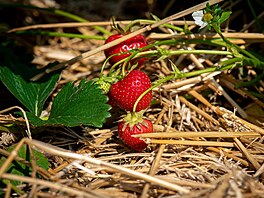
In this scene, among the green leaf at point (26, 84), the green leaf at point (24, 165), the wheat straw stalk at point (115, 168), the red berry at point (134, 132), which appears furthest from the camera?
the green leaf at point (26, 84)

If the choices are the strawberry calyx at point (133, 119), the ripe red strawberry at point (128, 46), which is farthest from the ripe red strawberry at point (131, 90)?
the ripe red strawberry at point (128, 46)

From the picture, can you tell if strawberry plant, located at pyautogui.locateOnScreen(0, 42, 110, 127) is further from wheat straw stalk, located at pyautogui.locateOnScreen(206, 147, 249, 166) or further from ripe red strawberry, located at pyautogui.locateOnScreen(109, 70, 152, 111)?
wheat straw stalk, located at pyautogui.locateOnScreen(206, 147, 249, 166)

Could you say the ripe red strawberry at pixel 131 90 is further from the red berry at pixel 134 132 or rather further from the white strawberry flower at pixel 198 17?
the white strawberry flower at pixel 198 17

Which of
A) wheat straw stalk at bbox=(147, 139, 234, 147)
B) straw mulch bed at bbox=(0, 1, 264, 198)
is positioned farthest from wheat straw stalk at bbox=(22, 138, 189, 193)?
wheat straw stalk at bbox=(147, 139, 234, 147)

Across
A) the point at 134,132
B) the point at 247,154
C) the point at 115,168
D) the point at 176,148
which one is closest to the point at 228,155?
the point at 247,154

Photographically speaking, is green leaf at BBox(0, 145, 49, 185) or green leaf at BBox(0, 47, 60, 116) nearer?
green leaf at BBox(0, 145, 49, 185)

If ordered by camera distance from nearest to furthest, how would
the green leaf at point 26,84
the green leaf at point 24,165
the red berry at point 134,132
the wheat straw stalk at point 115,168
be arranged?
1. the wheat straw stalk at point 115,168
2. the green leaf at point 24,165
3. the red berry at point 134,132
4. the green leaf at point 26,84

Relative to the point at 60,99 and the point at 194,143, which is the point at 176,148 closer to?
the point at 194,143
